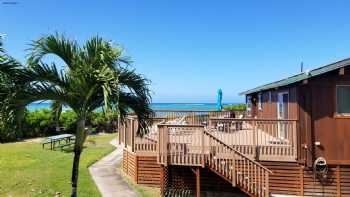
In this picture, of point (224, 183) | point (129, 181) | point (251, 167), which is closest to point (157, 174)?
point (129, 181)

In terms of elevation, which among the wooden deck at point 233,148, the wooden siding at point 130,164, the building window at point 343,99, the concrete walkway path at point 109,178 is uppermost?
the building window at point 343,99

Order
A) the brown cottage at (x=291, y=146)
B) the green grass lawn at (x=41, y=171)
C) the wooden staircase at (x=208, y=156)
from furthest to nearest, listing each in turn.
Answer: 1. the green grass lawn at (x=41, y=171)
2. the brown cottage at (x=291, y=146)
3. the wooden staircase at (x=208, y=156)

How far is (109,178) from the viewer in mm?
13008

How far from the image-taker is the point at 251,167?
10250 millimetres

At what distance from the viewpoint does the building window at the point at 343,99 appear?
10953 mm

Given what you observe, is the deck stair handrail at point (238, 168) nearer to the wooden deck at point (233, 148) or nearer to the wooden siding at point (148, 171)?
the wooden deck at point (233, 148)

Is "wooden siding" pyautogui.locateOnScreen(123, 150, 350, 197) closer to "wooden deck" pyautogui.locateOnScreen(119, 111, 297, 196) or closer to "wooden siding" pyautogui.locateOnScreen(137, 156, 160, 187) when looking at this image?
"wooden siding" pyautogui.locateOnScreen(137, 156, 160, 187)

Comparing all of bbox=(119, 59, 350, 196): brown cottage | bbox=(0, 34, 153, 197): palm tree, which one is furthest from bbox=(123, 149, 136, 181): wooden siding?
bbox=(0, 34, 153, 197): palm tree

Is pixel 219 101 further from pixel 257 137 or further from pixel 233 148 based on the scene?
pixel 233 148

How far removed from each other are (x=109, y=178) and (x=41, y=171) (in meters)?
2.72

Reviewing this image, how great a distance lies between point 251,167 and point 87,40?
615 centimetres

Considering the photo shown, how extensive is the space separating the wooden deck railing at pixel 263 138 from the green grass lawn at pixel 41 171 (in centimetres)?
464

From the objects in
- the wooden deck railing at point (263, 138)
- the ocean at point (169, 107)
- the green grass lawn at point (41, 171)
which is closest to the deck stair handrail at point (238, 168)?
the wooden deck railing at point (263, 138)

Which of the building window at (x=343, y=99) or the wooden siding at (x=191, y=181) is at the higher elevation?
the building window at (x=343, y=99)
